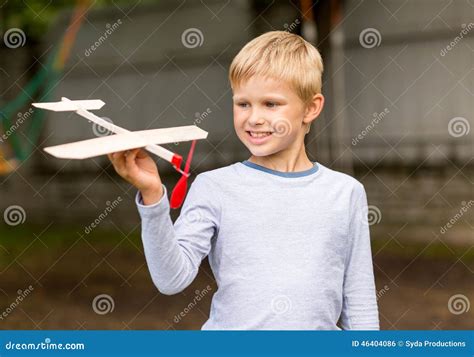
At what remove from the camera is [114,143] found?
1.62 meters

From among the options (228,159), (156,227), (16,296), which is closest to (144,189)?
(156,227)

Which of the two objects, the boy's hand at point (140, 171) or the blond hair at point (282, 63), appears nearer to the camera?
the boy's hand at point (140, 171)

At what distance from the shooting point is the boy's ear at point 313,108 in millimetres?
2143

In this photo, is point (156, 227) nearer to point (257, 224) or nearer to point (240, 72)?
point (257, 224)

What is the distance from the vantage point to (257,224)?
1.99m

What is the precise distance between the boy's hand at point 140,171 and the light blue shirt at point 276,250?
0.65 feet

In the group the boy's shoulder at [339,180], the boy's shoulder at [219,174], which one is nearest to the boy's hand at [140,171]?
the boy's shoulder at [219,174]

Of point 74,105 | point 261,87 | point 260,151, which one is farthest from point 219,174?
point 74,105

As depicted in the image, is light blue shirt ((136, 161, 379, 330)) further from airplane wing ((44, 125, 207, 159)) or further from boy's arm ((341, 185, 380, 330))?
airplane wing ((44, 125, 207, 159))

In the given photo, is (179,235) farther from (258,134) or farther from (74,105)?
(74,105)

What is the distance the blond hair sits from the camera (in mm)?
2031

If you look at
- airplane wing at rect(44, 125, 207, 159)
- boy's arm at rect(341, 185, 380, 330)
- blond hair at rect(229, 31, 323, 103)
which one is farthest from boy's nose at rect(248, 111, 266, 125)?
boy's arm at rect(341, 185, 380, 330)

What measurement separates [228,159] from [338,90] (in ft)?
4.06

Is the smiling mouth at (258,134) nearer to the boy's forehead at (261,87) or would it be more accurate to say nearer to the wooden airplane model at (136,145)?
the boy's forehead at (261,87)
